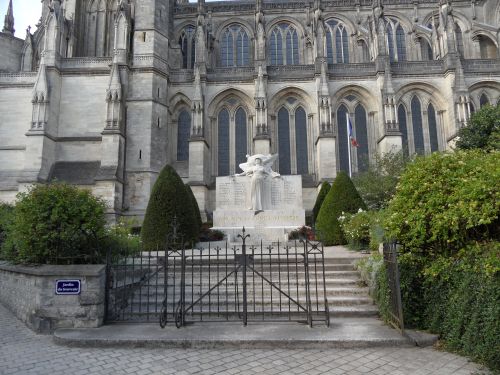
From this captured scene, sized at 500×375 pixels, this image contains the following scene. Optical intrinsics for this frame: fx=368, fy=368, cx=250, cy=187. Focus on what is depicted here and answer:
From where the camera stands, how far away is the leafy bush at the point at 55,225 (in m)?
6.74

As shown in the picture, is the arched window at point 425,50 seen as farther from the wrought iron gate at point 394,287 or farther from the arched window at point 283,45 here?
the wrought iron gate at point 394,287

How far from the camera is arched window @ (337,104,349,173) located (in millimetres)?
24469

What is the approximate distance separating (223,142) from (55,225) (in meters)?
18.4

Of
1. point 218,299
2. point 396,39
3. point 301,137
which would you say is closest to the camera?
point 218,299

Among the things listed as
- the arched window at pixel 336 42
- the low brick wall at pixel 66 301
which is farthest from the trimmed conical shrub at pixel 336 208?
the arched window at pixel 336 42

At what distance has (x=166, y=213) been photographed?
11.7m

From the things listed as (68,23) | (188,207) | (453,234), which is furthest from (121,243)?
(68,23)

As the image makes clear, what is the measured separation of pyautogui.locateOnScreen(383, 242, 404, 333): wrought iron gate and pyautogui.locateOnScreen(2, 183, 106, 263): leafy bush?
5.13 meters

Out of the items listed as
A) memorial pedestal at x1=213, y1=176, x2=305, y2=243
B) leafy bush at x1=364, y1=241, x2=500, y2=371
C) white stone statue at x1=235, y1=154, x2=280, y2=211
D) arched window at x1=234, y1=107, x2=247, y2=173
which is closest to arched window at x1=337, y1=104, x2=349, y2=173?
arched window at x1=234, y1=107, x2=247, y2=173

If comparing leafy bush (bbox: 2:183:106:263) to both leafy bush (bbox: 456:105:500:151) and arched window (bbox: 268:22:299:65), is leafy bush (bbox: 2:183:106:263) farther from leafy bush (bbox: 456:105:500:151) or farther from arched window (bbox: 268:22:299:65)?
arched window (bbox: 268:22:299:65)

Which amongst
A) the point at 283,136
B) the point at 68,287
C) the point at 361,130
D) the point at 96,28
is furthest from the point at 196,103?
the point at 68,287

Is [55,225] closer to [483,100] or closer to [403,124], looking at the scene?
[403,124]

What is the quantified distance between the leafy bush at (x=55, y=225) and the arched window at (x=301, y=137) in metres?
18.3

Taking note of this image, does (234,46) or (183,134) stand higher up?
(234,46)
